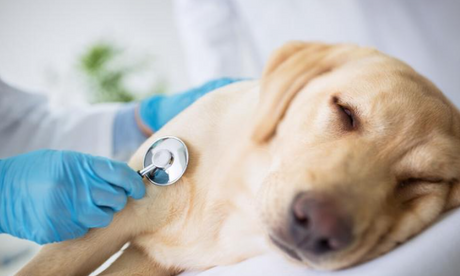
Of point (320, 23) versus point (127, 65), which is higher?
point (127, 65)

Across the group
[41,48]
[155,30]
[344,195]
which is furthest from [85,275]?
[155,30]

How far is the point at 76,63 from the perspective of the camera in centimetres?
505

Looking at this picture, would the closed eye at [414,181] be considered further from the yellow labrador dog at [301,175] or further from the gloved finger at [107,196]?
the gloved finger at [107,196]

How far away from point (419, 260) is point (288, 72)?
36.7 inches

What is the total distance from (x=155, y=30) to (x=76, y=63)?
1.64 metres

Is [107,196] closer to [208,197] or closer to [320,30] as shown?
[208,197]

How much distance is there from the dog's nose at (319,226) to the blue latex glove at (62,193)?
68cm

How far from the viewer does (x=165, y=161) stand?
1.38m

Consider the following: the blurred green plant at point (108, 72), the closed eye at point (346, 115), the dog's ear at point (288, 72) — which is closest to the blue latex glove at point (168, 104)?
the dog's ear at point (288, 72)

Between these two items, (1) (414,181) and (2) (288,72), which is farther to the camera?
(2) (288,72)

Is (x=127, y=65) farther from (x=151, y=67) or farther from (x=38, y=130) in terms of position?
(x=38, y=130)

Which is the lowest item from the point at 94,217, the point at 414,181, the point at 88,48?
the point at 414,181

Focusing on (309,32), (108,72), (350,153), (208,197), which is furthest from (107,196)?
(108,72)

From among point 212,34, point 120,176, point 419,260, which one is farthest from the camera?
point 212,34
